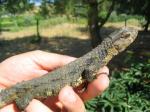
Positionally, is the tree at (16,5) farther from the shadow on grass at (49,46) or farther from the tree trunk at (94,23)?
the tree trunk at (94,23)

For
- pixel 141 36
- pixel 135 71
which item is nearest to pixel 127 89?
→ pixel 135 71

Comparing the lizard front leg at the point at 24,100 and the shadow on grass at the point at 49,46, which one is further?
the shadow on grass at the point at 49,46

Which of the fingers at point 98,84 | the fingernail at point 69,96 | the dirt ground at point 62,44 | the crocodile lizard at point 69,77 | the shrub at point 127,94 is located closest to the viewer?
the fingernail at point 69,96

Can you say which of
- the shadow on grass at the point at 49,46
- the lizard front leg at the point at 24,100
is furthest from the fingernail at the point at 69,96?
the shadow on grass at the point at 49,46

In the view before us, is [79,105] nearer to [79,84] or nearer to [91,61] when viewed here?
[79,84]

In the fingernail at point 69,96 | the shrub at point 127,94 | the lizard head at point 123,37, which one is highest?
the lizard head at point 123,37

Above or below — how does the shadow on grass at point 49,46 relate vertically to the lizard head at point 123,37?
below

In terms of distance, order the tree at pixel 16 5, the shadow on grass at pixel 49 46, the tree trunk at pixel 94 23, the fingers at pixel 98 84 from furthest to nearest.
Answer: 1. the shadow on grass at pixel 49 46
2. the tree at pixel 16 5
3. the tree trunk at pixel 94 23
4. the fingers at pixel 98 84

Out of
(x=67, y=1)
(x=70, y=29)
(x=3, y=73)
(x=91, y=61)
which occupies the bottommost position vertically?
(x=70, y=29)
